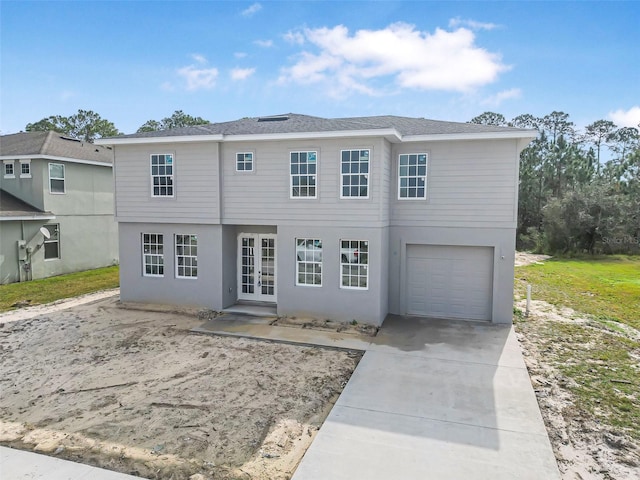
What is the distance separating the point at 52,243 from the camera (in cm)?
1734

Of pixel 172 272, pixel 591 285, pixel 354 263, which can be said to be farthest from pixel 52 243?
pixel 591 285

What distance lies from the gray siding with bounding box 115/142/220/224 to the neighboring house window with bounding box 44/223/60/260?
24.3 feet

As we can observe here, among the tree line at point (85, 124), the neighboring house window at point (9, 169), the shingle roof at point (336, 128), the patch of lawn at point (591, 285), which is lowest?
the patch of lawn at point (591, 285)

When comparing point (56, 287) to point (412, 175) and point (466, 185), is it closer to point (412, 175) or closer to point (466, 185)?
point (412, 175)

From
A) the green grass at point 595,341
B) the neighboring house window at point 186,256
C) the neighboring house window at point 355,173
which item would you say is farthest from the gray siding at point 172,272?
the green grass at point 595,341

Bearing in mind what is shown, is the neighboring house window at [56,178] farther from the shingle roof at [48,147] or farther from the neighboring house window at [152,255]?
the neighboring house window at [152,255]

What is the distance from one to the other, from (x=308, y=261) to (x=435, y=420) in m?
5.78

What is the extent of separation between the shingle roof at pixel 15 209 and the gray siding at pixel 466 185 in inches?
562

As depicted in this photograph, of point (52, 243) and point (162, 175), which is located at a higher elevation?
point (162, 175)

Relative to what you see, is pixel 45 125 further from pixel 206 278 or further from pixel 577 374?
pixel 577 374

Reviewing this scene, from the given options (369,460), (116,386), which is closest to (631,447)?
(369,460)

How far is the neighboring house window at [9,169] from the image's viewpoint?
1722cm

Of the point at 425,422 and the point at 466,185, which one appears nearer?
the point at 425,422

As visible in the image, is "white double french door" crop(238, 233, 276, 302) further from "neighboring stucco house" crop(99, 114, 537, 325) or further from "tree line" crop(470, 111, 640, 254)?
"tree line" crop(470, 111, 640, 254)
